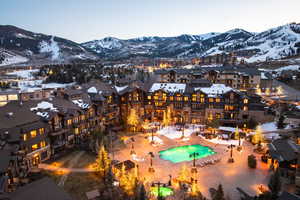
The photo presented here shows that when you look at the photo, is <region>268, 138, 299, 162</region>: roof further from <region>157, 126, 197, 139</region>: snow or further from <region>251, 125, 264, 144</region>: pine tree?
<region>157, 126, 197, 139</region>: snow

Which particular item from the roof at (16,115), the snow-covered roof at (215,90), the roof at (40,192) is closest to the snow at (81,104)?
the roof at (16,115)

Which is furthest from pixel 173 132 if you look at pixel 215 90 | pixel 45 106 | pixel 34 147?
pixel 34 147

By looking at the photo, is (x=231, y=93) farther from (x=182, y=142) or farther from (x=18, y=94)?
(x=18, y=94)

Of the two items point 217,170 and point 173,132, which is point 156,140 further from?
point 217,170

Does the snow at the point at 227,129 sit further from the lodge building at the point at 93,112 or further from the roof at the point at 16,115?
the roof at the point at 16,115

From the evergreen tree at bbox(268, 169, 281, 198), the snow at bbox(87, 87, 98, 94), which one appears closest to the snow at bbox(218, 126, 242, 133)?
the evergreen tree at bbox(268, 169, 281, 198)

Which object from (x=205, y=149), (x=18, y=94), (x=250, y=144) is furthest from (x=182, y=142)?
(x=18, y=94)

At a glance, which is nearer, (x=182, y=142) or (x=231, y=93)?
(x=182, y=142)
